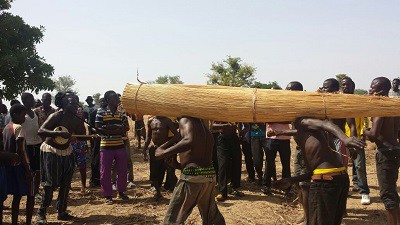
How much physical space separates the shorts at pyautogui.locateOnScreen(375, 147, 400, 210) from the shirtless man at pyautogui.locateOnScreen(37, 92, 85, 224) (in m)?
4.58

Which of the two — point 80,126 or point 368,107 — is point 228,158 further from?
point 368,107

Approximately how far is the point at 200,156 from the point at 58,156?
2.74 meters

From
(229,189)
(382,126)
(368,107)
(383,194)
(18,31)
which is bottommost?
(229,189)

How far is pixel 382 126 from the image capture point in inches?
184

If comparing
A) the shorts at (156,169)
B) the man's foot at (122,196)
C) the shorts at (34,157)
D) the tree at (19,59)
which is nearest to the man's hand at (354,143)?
the shorts at (156,169)

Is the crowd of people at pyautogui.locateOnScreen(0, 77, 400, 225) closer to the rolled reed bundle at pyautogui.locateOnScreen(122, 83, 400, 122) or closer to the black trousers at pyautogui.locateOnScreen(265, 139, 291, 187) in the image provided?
the black trousers at pyautogui.locateOnScreen(265, 139, 291, 187)

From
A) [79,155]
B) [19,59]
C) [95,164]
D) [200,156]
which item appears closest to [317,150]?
[200,156]

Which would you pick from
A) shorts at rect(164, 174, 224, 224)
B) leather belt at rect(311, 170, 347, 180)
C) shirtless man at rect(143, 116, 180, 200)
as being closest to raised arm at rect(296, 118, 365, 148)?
leather belt at rect(311, 170, 347, 180)

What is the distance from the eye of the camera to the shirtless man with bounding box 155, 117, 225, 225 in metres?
3.79

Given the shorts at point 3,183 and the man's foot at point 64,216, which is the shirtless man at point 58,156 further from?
the shorts at point 3,183

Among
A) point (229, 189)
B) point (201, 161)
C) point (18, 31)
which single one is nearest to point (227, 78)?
point (18, 31)

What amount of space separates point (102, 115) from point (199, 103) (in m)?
3.82

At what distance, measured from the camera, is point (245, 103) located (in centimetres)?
348

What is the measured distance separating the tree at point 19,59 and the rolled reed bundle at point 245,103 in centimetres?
1319
